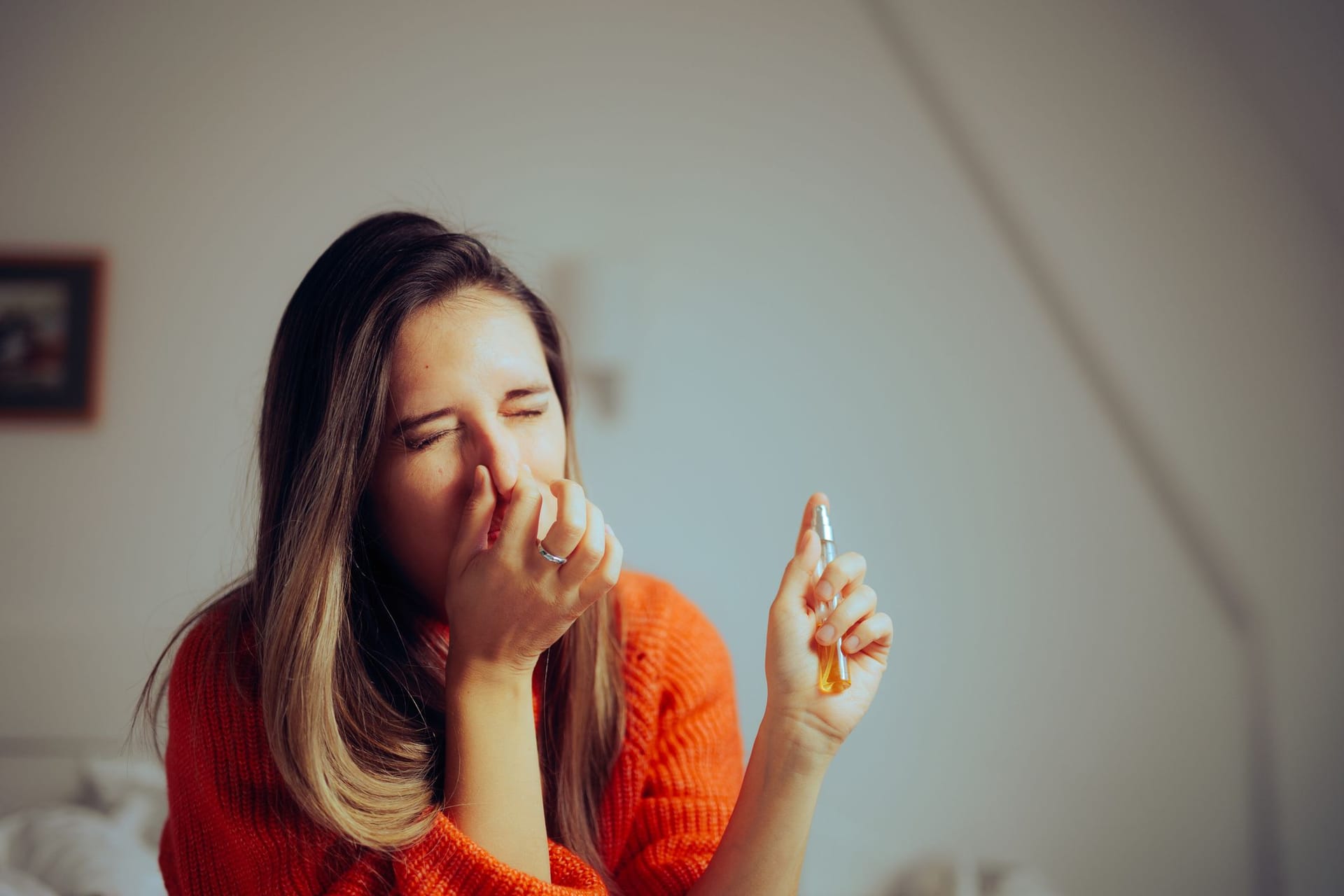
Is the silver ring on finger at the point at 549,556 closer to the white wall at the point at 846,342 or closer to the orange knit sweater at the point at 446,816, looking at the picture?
the orange knit sweater at the point at 446,816

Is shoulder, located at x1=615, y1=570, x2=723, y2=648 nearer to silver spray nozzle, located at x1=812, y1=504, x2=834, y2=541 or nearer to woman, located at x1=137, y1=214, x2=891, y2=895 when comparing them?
woman, located at x1=137, y1=214, x2=891, y2=895

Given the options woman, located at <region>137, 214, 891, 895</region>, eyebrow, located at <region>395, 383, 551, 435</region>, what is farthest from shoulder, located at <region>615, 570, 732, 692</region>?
eyebrow, located at <region>395, 383, 551, 435</region>

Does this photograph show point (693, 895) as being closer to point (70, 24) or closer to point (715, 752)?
point (715, 752)

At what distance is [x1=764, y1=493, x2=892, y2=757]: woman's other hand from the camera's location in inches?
29.9

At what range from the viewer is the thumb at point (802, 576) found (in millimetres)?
786

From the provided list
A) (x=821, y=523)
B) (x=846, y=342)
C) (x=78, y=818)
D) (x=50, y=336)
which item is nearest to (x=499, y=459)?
(x=821, y=523)

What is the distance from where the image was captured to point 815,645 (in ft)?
2.58

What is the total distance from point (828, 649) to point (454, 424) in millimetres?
406

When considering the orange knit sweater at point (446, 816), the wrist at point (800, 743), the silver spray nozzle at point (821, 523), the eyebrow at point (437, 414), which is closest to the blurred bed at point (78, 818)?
the orange knit sweater at point (446, 816)

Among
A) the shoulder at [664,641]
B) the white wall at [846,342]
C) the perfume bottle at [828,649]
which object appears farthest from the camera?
the white wall at [846,342]

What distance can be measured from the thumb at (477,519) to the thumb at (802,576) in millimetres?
279

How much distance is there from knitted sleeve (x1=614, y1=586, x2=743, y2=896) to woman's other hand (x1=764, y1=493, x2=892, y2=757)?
210 millimetres

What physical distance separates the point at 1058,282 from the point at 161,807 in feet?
5.17

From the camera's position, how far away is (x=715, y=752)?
1.00m
